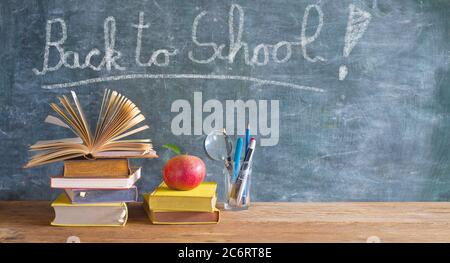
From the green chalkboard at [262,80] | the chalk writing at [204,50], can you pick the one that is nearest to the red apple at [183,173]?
the green chalkboard at [262,80]

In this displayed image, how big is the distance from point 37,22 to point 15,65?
0.16 metres

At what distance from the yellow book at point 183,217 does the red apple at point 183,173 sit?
0.08 m

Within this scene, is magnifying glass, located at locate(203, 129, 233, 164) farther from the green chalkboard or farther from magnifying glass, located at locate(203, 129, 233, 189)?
the green chalkboard

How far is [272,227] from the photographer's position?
4.51ft

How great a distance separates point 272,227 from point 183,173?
283 mm

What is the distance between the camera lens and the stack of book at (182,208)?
1376 millimetres

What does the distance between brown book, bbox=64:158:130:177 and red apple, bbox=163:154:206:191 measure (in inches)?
5.1

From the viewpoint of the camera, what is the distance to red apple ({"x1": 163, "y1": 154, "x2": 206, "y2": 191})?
4.70 feet

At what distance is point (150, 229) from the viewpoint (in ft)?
4.41

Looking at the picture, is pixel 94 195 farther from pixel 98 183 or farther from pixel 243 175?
pixel 243 175

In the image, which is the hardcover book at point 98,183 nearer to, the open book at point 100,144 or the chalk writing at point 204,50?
the open book at point 100,144

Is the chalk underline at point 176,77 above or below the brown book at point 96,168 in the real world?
above
